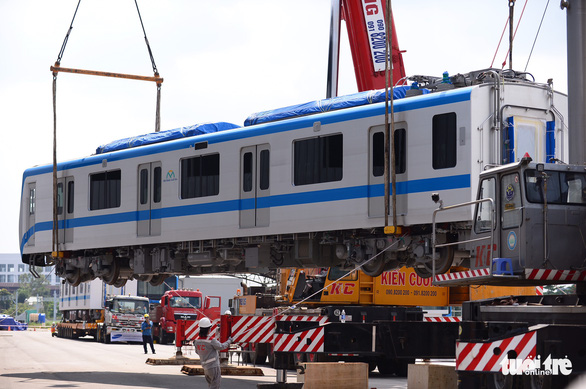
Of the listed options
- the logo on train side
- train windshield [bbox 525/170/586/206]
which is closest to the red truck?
the logo on train side

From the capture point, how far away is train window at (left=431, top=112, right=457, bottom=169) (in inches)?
613

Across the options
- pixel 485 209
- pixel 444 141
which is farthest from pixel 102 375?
pixel 485 209

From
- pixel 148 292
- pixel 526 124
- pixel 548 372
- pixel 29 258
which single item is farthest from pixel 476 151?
pixel 148 292

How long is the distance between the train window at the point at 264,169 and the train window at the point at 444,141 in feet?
13.0

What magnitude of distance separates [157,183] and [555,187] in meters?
11.2

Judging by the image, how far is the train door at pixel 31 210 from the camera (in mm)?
25031

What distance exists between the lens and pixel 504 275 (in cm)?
1171

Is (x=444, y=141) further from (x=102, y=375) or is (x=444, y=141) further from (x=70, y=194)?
(x=70, y=194)

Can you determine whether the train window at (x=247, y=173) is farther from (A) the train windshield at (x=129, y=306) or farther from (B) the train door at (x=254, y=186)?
(A) the train windshield at (x=129, y=306)

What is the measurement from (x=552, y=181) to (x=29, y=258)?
17564 mm

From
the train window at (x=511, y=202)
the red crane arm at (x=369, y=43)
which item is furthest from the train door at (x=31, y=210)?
the train window at (x=511, y=202)

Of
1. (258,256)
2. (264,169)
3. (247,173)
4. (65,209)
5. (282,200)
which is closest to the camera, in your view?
(282,200)

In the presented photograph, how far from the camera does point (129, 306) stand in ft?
143

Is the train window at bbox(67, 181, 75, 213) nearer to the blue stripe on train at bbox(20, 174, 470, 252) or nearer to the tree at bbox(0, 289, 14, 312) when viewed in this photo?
the blue stripe on train at bbox(20, 174, 470, 252)
